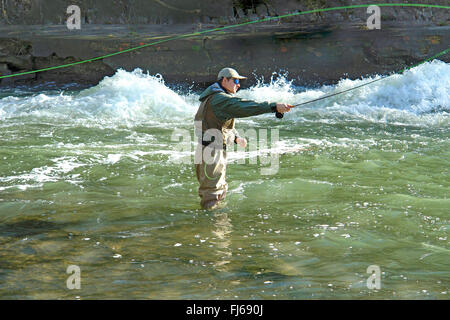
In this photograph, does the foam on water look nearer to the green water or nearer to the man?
the green water

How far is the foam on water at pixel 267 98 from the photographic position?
11805 millimetres

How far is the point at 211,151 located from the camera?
18.5 feet

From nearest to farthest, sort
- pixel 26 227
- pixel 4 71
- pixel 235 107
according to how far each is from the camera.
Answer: pixel 235 107 → pixel 26 227 → pixel 4 71

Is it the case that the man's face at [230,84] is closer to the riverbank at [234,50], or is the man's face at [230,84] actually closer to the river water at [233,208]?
the river water at [233,208]

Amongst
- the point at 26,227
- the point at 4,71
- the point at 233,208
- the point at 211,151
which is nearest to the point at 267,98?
the point at 4,71

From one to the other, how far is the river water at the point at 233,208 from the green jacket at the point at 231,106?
0.99 m

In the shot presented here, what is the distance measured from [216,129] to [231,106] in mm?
392

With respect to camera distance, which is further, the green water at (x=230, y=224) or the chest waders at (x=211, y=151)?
the chest waders at (x=211, y=151)

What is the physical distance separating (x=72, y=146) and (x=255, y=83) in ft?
21.9

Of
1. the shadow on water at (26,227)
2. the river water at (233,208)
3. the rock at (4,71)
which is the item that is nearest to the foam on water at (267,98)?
the river water at (233,208)

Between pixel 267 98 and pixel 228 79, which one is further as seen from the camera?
pixel 267 98

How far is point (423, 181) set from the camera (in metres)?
7.16

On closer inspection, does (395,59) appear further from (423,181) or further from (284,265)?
(284,265)

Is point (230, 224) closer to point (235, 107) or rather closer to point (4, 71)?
point (235, 107)
